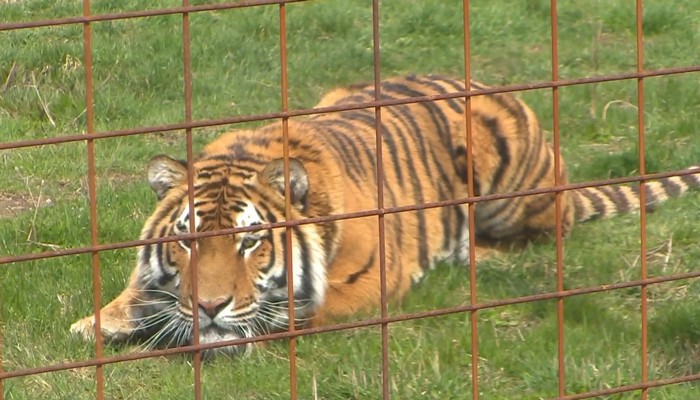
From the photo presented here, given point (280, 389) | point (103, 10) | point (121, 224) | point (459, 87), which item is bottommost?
point (280, 389)

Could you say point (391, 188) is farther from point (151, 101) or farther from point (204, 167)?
point (151, 101)

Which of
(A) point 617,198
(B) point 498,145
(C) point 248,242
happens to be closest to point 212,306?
(C) point 248,242

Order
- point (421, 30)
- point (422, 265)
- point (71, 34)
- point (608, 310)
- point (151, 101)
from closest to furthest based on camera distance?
point (608, 310) < point (422, 265) < point (151, 101) < point (71, 34) < point (421, 30)

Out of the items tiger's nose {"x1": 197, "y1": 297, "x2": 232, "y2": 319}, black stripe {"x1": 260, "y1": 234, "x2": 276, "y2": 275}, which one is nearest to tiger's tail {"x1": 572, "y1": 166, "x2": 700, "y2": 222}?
black stripe {"x1": 260, "y1": 234, "x2": 276, "y2": 275}

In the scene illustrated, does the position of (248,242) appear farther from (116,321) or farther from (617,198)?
(617,198)

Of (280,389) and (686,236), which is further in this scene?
(686,236)

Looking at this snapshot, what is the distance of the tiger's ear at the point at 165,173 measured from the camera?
4.80 metres

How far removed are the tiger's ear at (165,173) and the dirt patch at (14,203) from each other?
103cm

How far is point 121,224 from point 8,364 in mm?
1267

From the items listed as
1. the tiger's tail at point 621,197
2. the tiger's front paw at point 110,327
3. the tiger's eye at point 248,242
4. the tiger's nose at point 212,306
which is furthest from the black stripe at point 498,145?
the tiger's front paw at point 110,327

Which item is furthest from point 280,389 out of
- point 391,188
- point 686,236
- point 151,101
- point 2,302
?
point 151,101

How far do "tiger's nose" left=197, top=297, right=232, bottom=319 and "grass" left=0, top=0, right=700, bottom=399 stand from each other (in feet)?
0.58

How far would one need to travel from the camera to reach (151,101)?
7098 mm

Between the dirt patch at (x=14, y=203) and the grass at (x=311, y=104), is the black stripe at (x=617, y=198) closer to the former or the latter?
the grass at (x=311, y=104)
